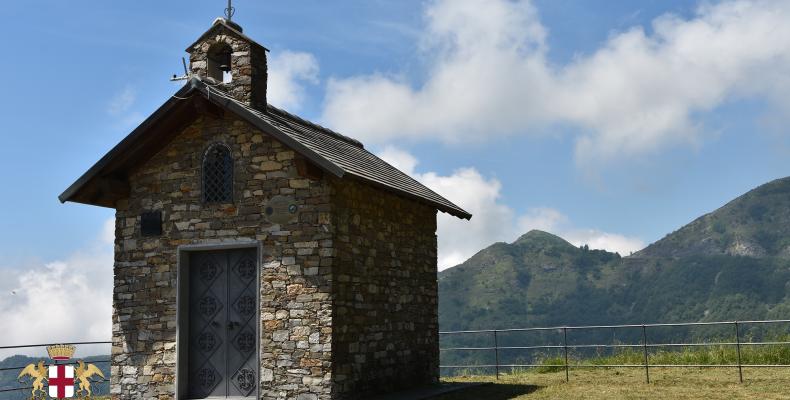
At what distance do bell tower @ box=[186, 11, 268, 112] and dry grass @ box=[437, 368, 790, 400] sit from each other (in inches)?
237

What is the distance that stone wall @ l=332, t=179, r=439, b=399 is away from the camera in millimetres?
13344

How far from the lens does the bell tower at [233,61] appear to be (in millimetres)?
15250

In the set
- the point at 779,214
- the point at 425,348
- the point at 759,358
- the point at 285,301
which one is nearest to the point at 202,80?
the point at 285,301

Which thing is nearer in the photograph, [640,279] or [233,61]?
[233,61]

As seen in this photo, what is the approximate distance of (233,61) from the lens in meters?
15.4

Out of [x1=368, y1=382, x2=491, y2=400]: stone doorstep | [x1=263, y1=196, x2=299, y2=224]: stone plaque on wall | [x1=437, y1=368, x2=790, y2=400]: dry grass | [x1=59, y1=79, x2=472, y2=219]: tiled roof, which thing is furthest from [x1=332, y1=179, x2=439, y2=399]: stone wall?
[x1=437, y1=368, x2=790, y2=400]: dry grass

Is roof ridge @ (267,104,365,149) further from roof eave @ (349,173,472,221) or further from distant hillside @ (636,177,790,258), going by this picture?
distant hillside @ (636,177,790,258)

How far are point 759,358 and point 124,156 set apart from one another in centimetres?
1370

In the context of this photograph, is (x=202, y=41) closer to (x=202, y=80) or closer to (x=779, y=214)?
(x=202, y=80)

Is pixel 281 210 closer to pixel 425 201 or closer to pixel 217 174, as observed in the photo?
pixel 217 174

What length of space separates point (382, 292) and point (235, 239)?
2.60m

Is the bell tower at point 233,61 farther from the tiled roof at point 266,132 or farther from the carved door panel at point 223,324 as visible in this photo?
the carved door panel at point 223,324

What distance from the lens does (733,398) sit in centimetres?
1410

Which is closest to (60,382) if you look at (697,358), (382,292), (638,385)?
(382,292)
